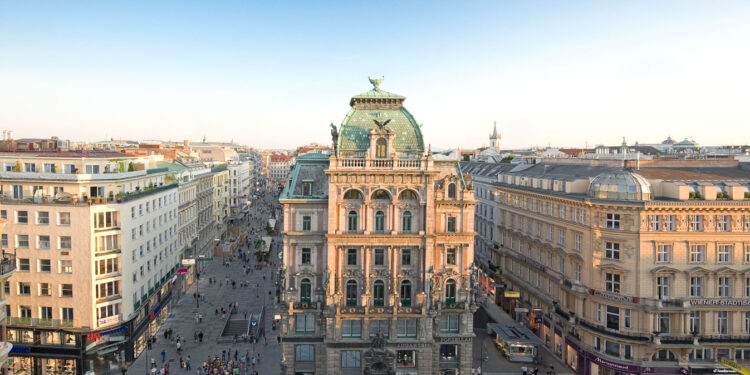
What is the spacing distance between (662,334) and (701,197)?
52.3ft

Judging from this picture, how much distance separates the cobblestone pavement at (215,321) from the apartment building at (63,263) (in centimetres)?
680

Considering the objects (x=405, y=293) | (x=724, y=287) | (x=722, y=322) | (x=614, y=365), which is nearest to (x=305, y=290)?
(x=405, y=293)

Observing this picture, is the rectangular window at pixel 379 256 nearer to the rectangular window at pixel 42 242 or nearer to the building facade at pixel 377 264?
the building facade at pixel 377 264

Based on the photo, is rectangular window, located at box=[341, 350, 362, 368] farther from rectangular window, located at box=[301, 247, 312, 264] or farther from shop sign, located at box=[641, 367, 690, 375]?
shop sign, located at box=[641, 367, 690, 375]

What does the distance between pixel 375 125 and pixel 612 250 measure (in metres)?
30.9

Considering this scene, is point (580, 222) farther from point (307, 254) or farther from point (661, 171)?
point (307, 254)

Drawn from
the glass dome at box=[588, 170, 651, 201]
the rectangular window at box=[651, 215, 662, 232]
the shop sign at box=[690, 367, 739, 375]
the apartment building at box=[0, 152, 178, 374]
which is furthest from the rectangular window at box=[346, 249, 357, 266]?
the shop sign at box=[690, 367, 739, 375]

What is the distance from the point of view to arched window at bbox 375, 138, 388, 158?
59.3 meters

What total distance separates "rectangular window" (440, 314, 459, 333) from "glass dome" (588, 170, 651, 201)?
21823 millimetres

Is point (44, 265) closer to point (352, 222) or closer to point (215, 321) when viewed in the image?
point (215, 321)

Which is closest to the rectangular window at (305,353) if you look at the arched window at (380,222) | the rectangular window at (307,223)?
the rectangular window at (307,223)

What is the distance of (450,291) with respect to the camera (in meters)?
61.6

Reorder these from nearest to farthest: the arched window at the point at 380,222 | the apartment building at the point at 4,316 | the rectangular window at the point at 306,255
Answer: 1. the apartment building at the point at 4,316
2. the arched window at the point at 380,222
3. the rectangular window at the point at 306,255

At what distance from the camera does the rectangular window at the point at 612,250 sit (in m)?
59.4
